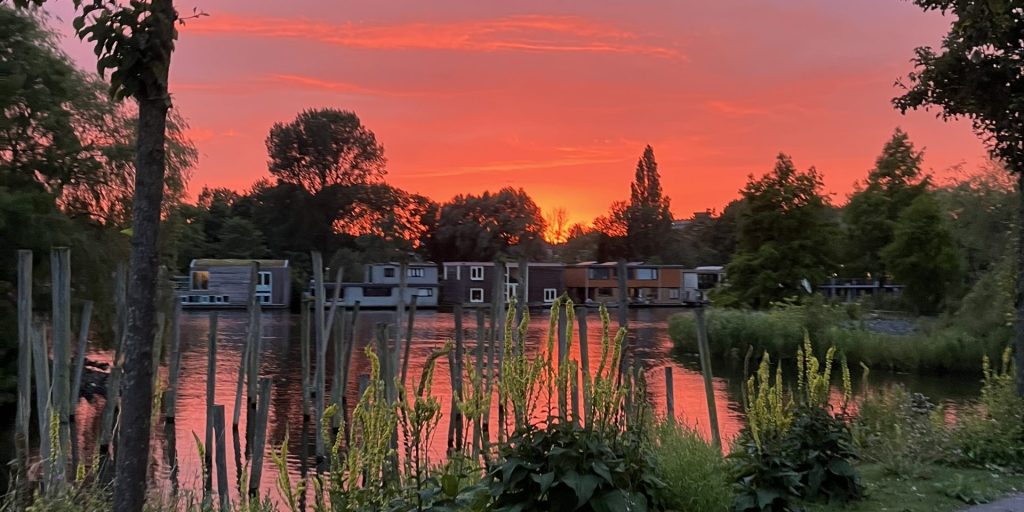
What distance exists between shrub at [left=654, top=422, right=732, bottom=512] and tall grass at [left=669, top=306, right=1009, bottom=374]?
17743mm

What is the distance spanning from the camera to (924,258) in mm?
41656

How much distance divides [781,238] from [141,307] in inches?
1658

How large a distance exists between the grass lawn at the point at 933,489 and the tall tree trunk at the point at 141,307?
4.48 meters

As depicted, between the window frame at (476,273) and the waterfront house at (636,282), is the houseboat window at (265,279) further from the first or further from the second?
the waterfront house at (636,282)

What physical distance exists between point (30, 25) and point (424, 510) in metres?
14.9

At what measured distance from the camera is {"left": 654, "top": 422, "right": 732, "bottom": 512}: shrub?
229 inches

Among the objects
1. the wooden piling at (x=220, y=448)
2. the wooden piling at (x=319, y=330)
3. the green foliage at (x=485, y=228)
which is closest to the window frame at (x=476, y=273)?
the green foliage at (x=485, y=228)

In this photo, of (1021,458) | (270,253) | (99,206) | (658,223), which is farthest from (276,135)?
(1021,458)

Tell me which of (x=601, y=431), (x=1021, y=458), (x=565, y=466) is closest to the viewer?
(x=565, y=466)

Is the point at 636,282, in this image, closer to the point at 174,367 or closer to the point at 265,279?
the point at 265,279

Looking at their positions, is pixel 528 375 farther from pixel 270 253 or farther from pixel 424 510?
pixel 270 253

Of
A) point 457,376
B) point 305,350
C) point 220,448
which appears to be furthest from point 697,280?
point 220,448

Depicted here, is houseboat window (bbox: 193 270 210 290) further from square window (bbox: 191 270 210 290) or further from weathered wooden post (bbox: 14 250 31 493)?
weathered wooden post (bbox: 14 250 31 493)

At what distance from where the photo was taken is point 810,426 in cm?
634
